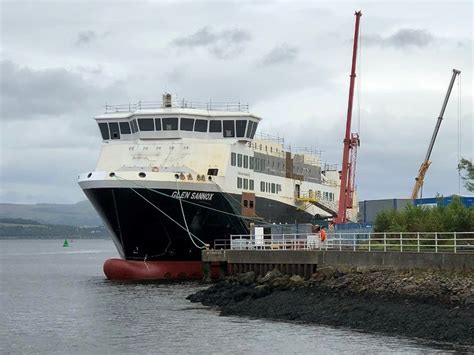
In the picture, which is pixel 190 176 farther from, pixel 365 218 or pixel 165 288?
pixel 365 218

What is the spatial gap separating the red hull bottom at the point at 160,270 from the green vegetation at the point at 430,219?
38.2 feet

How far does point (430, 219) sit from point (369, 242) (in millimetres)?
5583

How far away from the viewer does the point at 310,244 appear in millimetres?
43906

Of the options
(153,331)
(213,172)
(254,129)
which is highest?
(254,129)

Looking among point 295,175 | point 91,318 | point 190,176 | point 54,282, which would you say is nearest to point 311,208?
point 295,175

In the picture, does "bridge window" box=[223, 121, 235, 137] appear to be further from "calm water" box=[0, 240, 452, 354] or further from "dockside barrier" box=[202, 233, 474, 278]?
"calm water" box=[0, 240, 452, 354]

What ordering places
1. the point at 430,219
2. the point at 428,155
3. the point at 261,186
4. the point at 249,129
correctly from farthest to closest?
the point at 428,155 < the point at 261,186 < the point at 249,129 < the point at 430,219

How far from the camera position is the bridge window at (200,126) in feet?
184

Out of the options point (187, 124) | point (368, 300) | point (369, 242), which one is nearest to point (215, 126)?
point (187, 124)

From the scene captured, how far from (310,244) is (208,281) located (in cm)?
796

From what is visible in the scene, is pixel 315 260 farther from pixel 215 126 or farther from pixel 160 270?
pixel 215 126

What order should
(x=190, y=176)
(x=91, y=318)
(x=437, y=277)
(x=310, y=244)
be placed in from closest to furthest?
(x=437, y=277) < (x=91, y=318) < (x=310, y=244) < (x=190, y=176)

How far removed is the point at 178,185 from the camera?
51.6m

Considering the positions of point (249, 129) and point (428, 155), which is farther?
point (428, 155)
